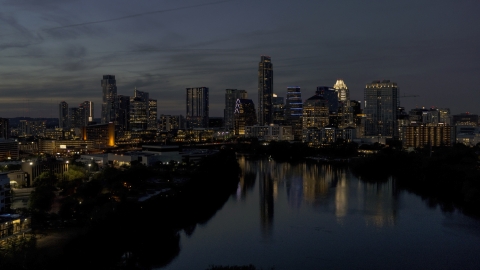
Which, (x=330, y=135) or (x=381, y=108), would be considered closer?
(x=330, y=135)

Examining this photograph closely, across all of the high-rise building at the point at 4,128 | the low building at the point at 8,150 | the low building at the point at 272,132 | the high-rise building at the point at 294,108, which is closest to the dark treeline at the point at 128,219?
the low building at the point at 8,150

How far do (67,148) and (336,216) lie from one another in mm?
16549

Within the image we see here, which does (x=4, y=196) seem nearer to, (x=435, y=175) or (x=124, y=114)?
(x=435, y=175)

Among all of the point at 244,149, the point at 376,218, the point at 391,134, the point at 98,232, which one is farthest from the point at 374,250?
the point at 391,134

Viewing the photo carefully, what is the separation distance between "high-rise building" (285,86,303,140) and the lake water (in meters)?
24.6

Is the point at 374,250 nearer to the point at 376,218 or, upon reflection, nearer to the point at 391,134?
the point at 376,218

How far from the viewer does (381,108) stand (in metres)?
29.7

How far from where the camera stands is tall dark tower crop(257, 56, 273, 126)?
36.1 meters

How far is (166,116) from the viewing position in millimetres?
39156

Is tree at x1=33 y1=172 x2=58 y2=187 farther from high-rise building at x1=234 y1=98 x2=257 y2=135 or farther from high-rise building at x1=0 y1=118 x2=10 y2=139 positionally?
high-rise building at x1=234 y1=98 x2=257 y2=135

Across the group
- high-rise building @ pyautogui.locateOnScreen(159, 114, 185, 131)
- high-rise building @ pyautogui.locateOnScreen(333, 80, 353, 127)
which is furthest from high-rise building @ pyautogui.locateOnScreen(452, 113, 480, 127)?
high-rise building @ pyautogui.locateOnScreen(159, 114, 185, 131)

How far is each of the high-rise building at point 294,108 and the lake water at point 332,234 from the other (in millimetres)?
24571

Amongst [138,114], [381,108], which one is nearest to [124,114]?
[138,114]

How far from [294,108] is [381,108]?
697 cm
